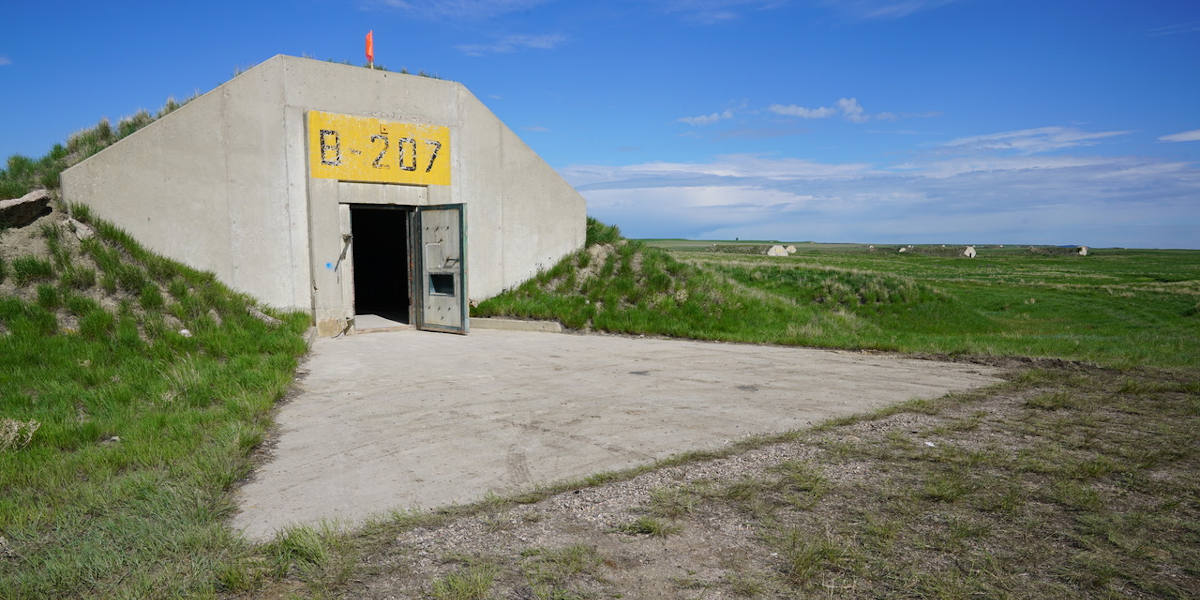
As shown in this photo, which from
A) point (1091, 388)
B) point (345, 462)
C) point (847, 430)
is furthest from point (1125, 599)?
point (1091, 388)

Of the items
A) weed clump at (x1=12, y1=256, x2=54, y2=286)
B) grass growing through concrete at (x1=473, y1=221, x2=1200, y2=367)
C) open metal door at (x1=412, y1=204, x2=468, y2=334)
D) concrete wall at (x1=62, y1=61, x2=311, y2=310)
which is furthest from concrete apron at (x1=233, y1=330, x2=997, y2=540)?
weed clump at (x1=12, y1=256, x2=54, y2=286)

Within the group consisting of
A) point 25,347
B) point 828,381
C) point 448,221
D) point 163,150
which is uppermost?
point 163,150

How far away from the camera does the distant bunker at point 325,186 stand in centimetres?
1135

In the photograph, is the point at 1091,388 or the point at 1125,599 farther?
the point at 1091,388

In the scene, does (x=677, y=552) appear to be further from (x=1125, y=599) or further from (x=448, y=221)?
(x=448, y=221)

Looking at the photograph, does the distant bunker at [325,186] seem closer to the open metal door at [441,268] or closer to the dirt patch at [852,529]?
the open metal door at [441,268]

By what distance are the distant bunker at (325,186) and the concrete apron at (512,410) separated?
6.16 ft

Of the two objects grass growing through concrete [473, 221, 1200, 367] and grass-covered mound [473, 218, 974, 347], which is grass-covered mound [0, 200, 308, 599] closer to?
grass-covered mound [473, 218, 974, 347]

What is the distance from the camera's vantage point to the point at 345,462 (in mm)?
5512

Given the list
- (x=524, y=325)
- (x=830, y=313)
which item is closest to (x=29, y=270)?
(x=524, y=325)

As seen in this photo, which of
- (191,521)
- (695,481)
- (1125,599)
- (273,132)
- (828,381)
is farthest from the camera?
(273,132)

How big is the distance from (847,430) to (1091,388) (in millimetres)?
4225

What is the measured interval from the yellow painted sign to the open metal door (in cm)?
89

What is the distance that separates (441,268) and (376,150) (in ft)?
8.79
